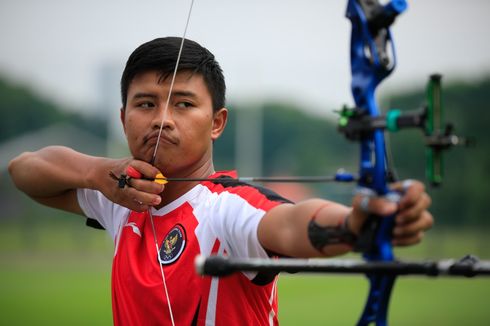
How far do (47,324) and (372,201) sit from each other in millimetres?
7595

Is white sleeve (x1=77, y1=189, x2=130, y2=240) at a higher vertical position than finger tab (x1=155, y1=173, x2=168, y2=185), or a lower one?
lower

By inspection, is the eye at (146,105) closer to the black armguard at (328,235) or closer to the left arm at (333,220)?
the left arm at (333,220)

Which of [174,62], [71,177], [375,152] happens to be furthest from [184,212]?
[375,152]

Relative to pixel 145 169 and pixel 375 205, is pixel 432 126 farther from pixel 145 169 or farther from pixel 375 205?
pixel 145 169

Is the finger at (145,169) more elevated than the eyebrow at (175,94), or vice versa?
the eyebrow at (175,94)

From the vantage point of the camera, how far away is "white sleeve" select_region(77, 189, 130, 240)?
2723mm

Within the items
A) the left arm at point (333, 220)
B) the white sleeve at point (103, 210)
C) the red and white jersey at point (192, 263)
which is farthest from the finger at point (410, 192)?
the white sleeve at point (103, 210)

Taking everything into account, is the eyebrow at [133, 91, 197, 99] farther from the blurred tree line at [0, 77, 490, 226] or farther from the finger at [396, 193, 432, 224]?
the blurred tree line at [0, 77, 490, 226]

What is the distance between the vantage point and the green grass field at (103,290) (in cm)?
902

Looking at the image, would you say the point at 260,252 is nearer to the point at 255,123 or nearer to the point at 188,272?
the point at 188,272

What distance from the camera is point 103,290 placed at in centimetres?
1130

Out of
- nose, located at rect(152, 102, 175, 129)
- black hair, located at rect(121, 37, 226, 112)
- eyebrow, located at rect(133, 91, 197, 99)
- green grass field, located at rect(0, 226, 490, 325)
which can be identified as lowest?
green grass field, located at rect(0, 226, 490, 325)

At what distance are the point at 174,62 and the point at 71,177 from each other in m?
0.74

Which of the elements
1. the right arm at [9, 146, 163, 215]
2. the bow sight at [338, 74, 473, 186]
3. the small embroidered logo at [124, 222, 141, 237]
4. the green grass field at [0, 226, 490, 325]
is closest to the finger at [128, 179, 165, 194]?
the right arm at [9, 146, 163, 215]
